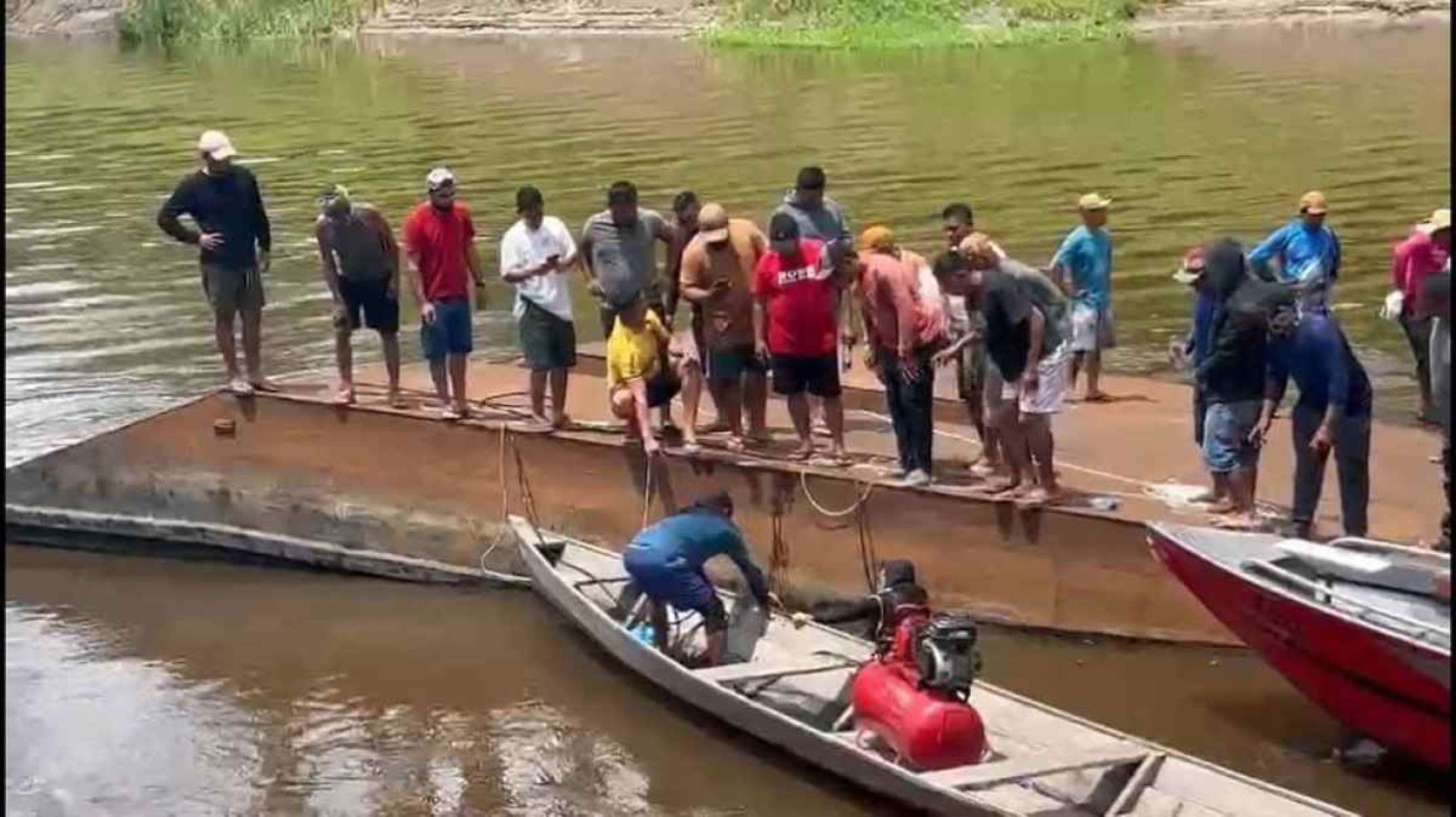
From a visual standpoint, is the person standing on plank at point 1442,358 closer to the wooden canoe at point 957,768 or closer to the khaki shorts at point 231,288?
the wooden canoe at point 957,768

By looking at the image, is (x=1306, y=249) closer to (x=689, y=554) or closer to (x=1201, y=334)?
(x=1201, y=334)

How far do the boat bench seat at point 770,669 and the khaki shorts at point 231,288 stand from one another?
4897 millimetres

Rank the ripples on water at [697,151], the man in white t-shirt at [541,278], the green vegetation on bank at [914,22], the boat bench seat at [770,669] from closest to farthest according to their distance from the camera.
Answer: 1. the boat bench seat at [770,669]
2. the man in white t-shirt at [541,278]
3. the ripples on water at [697,151]
4. the green vegetation on bank at [914,22]

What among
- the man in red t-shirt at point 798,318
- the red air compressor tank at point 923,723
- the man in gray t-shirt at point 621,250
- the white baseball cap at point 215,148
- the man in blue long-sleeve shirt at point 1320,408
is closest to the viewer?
the red air compressor tank at point 923,723

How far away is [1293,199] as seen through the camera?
1078 inches

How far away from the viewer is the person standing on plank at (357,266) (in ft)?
47.0

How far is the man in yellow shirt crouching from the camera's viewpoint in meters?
13.4

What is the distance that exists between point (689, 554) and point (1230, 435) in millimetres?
2925

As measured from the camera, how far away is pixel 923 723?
32.9ft

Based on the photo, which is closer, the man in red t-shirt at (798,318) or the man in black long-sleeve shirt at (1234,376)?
the man in black long-sleeve shirt at (1234,376)

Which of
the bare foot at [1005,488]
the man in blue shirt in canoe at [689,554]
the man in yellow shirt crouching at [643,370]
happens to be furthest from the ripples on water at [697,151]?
the man in blue shirt in canoe at [689,554]

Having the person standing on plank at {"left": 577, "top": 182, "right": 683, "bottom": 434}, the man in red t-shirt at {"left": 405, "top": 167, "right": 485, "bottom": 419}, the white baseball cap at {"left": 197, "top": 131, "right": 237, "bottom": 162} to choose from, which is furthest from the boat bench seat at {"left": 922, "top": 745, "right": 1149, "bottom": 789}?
the white baseball cap at {"left": 197, "top": 131, "right": 237, "bottom": 162}

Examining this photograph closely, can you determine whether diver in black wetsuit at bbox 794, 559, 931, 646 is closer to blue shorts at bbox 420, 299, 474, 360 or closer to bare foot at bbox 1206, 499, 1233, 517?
bare foot at bbox 1206, 499, 1233, 517

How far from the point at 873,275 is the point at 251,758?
4391 millimetres
